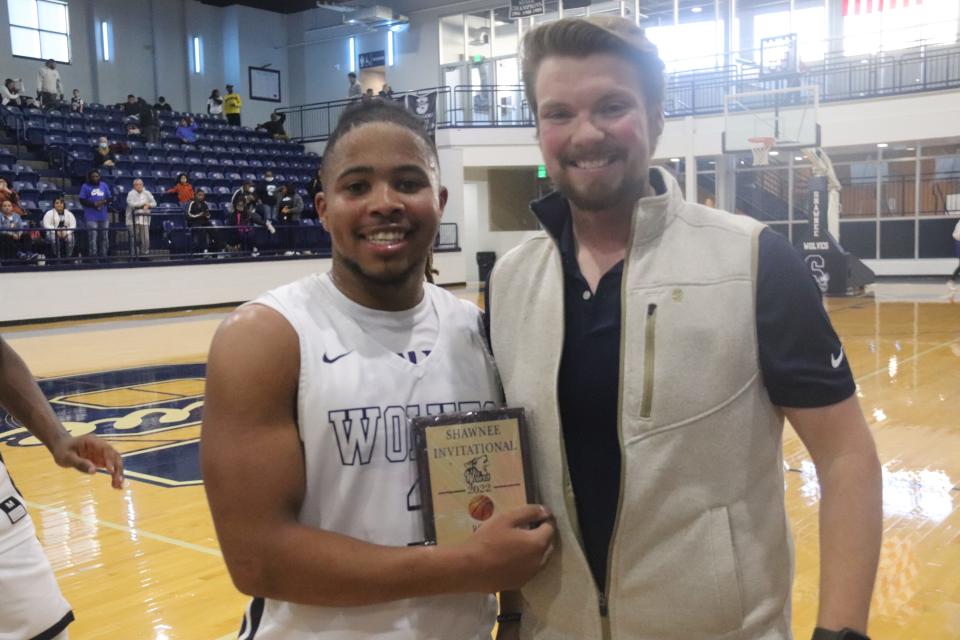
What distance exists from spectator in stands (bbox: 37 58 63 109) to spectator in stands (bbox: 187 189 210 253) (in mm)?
5429

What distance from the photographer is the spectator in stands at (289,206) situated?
19312 millimetres

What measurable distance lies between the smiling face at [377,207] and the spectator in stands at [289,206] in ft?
59.2

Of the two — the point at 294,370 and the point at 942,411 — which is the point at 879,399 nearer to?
the point at 942,411

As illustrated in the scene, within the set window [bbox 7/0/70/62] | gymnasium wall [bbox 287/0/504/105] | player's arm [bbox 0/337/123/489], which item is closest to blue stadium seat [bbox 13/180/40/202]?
window [bbox 7/0/70/62]

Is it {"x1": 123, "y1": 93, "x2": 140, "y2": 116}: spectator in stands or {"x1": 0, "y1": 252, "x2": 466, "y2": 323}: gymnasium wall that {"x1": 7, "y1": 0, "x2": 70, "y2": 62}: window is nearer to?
{"x1": 123, "y1": 93, "x2": 140, "y2": 116}: spectator in stands

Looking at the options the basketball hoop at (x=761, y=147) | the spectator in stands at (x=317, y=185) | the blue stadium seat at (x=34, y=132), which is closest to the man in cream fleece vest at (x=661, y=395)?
the spectator in stands at (x=317, y=185)

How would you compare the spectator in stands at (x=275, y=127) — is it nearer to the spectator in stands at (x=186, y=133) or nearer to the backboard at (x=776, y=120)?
the spectator in stands at (x=186, y=133)

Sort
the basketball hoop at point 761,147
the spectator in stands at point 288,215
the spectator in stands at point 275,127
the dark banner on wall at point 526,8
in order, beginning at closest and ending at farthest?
the basketball hoop at point 761,147 → the spectator in stands at point 288,215 → the dark banner on wall at point 526,8 → the spectator in stands at point 275,127

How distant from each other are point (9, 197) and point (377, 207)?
49.8 ft

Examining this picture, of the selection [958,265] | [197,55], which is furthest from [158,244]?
[958,265]

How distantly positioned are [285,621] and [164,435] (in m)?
5.59

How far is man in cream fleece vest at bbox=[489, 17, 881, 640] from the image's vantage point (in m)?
1.50

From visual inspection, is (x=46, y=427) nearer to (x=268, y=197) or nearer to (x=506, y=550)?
(x=506, y=550)

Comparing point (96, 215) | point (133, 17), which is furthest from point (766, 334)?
point (133, 17)
